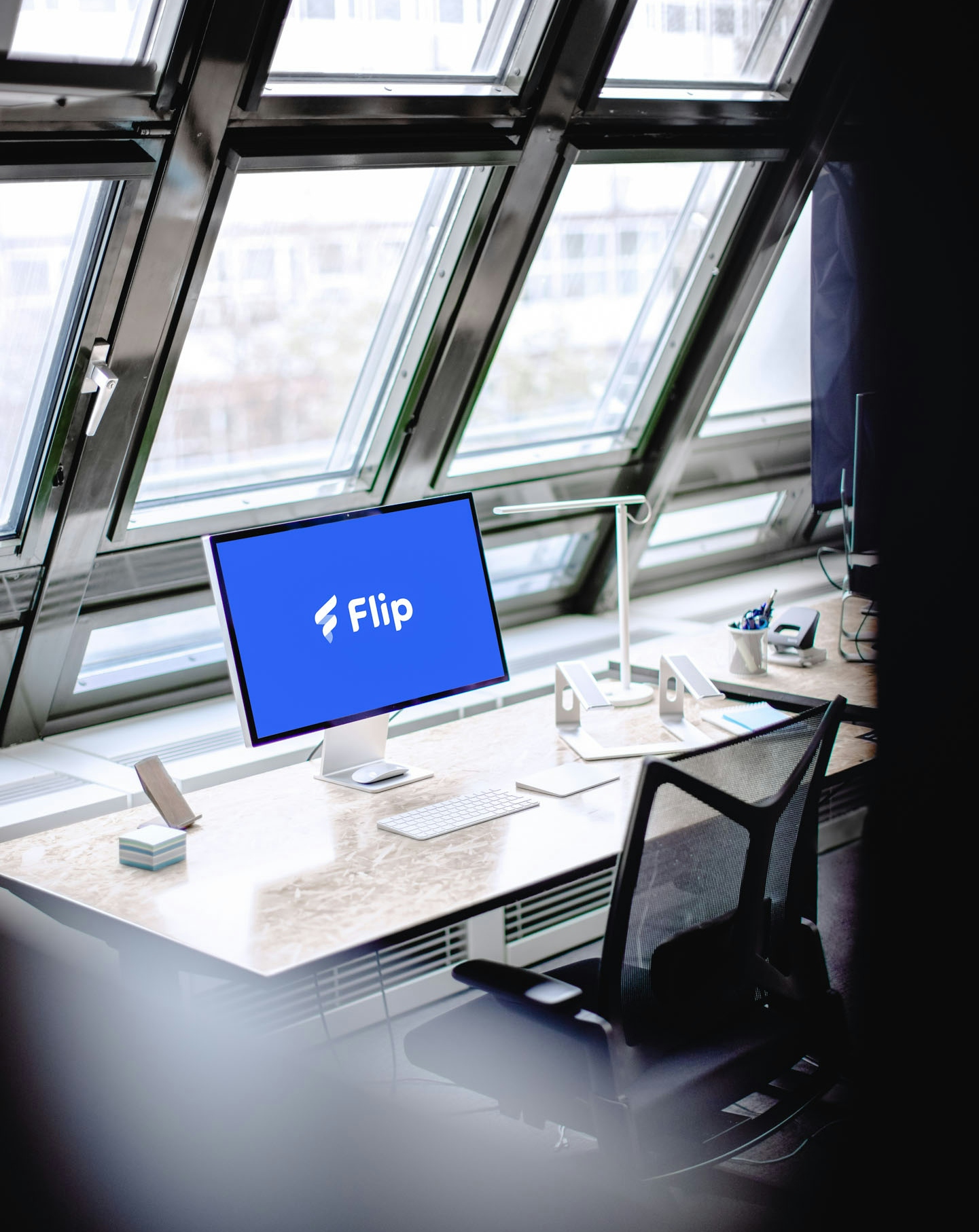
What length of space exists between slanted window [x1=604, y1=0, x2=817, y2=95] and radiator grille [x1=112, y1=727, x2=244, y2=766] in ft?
6.94

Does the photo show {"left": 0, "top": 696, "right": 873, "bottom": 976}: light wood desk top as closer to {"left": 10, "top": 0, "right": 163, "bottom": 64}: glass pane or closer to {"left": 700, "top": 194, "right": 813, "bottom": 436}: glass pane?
{"left": 10, "top": 0, "right": 163, "bottom": 64}: glass pane

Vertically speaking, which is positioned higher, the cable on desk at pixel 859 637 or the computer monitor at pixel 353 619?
the computer monitor at pixel 353 619

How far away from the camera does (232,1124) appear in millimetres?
1357

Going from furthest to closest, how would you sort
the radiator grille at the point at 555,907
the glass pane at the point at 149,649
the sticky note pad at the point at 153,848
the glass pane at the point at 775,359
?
the glass pane at the point at 775,359 < the glass pane at the point at 149,649 < the radiator grille at the point at 555,907 < the sticky note pad at the point at 153,848

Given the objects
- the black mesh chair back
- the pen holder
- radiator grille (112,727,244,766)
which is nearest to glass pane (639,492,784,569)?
the pen holder

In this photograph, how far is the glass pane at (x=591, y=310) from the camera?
158 inches

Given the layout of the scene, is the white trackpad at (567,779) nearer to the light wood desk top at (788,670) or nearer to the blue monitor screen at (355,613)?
the blue monitor screen at (355,613)

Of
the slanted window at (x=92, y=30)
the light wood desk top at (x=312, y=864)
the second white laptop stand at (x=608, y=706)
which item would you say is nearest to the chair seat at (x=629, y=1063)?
the light wood desk top at (x=312, y=864)

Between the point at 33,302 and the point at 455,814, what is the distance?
1.61 m

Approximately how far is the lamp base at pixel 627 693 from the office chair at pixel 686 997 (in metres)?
0.91

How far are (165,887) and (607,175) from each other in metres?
2.78

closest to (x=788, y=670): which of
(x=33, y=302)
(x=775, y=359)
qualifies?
(x=33, y=302)

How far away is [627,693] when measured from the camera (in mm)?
2992

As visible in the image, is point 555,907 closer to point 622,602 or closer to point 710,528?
point 622,602
